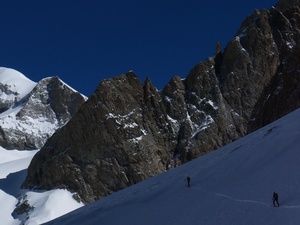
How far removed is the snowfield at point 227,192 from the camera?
22975 millimetres

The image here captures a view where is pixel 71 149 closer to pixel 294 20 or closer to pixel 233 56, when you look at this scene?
pixel 233 56

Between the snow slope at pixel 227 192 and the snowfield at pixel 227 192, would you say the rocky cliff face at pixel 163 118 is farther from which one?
the snow slope at pixel 227 192

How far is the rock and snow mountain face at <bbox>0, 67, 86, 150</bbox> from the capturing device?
526ft

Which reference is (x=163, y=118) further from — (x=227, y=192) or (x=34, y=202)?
(x=227, y=192)

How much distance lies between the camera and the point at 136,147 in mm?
95188

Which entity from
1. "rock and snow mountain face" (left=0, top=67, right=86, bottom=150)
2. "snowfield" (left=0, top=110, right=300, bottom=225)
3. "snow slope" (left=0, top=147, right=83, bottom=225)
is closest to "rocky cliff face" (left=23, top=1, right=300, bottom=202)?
"snow slope" (left=0, top=147, right=83, bottom=225)

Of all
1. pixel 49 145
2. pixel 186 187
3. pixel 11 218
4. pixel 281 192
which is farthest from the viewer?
pixel 49 145

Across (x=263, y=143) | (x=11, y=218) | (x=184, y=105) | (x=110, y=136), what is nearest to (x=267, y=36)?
(x=184, y=105)

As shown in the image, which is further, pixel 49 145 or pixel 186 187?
pixel 49 145

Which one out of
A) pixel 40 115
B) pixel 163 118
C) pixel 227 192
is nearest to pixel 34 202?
pixel 163 118

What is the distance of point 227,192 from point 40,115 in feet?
505

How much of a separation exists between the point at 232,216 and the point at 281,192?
93.9 inches

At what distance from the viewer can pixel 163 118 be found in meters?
101

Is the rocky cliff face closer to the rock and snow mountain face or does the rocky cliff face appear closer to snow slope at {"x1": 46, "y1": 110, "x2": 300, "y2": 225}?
snow slope at {"x1": 46, "y1": 110, "x2": 300, "y2": 225}
